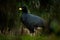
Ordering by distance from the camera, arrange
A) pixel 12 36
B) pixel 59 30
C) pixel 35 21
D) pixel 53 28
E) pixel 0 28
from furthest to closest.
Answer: pixel 35 21, pixel 0 28, pixel 12 36, pixel 53 28, pixel 59 30

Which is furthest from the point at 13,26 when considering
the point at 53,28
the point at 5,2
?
the point at 53,28

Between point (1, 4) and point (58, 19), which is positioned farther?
point (1, 4)

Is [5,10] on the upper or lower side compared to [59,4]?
lower

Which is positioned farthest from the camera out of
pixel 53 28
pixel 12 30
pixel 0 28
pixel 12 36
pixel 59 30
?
pixel 0 28

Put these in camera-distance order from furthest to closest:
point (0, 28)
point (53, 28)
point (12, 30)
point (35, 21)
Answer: point (35, 21) < point (0, 28) < point (12, 30) < point (53, 28)

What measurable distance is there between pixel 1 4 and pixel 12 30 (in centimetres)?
38

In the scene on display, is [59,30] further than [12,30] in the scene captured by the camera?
No

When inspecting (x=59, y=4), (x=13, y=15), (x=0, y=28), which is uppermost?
(x=59, y=4)

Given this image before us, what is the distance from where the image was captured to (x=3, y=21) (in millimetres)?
2859

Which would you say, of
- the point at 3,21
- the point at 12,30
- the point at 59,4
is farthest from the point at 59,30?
the point at 3,21

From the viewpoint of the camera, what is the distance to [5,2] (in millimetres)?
2799

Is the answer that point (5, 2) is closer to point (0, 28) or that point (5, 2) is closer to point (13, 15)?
point (13, 15)

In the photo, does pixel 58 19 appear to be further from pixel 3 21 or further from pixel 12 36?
pixel 3 21

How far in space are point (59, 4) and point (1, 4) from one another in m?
0.92
